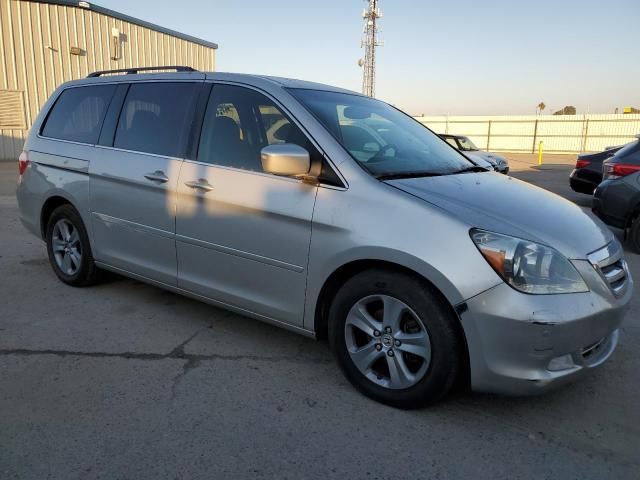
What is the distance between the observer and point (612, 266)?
274 cm

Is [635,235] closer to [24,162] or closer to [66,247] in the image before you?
[66,247]

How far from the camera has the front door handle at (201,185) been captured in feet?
10.9

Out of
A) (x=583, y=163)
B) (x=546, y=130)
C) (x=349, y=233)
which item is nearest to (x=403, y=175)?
(x=349, y=233)

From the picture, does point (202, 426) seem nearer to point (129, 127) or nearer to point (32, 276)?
point (129, 127)

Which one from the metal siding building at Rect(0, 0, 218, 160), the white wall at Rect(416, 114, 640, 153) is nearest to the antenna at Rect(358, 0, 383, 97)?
the white wall at Rect(416, 114, 640, 153)

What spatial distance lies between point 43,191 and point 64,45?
48.1ft

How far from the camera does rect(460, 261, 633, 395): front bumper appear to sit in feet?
7.68

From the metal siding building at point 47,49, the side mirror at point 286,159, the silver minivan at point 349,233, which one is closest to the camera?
the silver minivan at point 349,233

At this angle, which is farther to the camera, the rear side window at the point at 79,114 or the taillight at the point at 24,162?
the taillight at the point at 24,162

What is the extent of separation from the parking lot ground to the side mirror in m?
1.24

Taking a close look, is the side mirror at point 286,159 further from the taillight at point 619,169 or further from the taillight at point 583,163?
the taillight at point 583,163

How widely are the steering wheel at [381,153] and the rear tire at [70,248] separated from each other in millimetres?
2609

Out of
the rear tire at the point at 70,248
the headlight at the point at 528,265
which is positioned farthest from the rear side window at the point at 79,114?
the headlight at the point at 528,265

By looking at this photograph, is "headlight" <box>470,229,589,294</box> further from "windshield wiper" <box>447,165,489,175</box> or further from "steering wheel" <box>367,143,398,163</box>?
"windshield wiper" <box>447,165,489,175</box>
